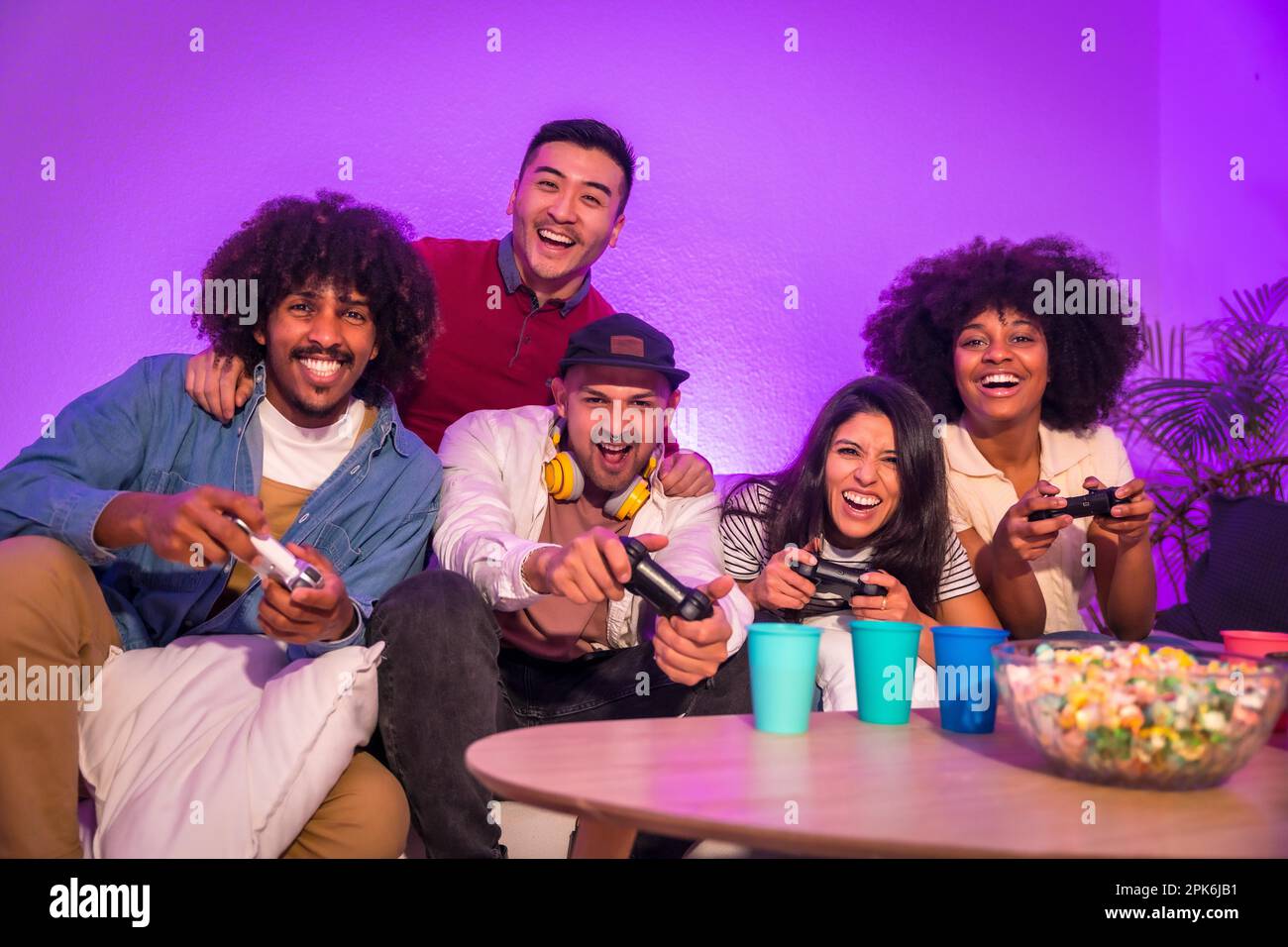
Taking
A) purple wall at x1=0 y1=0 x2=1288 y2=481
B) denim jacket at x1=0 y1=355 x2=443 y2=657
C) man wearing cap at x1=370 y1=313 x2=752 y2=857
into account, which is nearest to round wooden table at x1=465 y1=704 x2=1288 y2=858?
man wearing cap at x1=370 y1=313 x2=752 y2=857

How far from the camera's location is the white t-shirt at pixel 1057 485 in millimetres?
3184

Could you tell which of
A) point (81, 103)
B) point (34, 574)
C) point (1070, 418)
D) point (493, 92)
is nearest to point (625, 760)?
point (34, 574)

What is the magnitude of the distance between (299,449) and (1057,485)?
2.24 metres

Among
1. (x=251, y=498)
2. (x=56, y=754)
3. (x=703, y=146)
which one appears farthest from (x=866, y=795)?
(x=703, y=146)

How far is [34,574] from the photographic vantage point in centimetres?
195

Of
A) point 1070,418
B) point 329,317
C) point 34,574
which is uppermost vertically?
point 329,317

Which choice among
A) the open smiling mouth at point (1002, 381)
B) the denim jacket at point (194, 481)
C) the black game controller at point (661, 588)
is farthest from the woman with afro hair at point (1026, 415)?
the denim jacket at point (194, 481)

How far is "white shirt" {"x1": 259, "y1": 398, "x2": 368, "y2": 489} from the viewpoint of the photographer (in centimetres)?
252

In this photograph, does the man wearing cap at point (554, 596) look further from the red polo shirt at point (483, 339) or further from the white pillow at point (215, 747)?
the red polo shirt at point (483, 339)

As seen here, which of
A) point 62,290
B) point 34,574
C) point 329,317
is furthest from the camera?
point 62,290

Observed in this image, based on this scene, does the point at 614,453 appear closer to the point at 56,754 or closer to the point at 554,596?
the point at 554,596

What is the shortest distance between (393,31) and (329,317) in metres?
1.85
